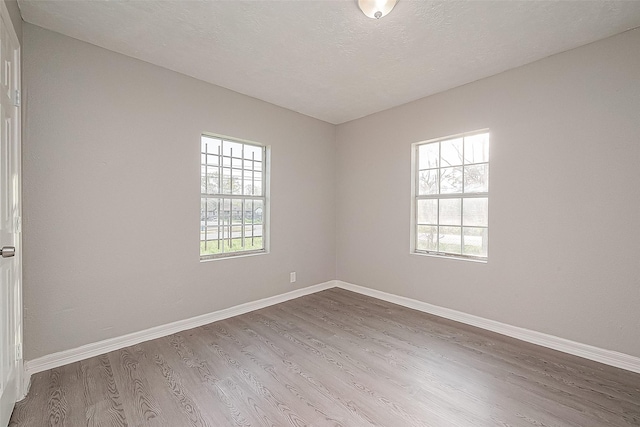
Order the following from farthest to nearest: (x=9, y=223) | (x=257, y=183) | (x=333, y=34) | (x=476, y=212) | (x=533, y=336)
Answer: (x=257, y=183), (x=476, y=212), (x=533, y=336), (x=333, y=34), (x=9, y=223)

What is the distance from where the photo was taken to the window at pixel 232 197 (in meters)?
3.19

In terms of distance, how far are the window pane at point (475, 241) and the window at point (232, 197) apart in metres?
2.46

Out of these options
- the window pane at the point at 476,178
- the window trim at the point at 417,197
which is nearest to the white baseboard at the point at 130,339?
the window trim at the point at 417,197

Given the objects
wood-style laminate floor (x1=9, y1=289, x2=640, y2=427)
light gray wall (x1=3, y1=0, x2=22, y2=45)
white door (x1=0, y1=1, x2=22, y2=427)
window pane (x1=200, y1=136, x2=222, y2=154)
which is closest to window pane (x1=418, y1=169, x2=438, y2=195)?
wood-style laminate floor (x1=9, y1=289, x2=640, y2=427)

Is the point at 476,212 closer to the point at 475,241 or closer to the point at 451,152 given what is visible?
the point at 475,241

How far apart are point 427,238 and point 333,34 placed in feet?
8.29

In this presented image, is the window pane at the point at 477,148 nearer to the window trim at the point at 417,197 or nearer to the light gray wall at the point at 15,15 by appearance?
the window trim at the point at 417,197

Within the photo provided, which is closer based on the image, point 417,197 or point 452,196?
point 452,196

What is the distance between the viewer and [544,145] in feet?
8.61

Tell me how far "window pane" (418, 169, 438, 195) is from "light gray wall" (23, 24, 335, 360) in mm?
2140

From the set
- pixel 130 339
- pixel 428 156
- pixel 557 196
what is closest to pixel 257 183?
pixel 130 339

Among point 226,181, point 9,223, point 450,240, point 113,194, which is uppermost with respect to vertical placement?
point 226,181

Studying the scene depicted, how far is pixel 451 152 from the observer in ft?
Result: 11.1

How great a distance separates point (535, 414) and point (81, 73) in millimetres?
4119
